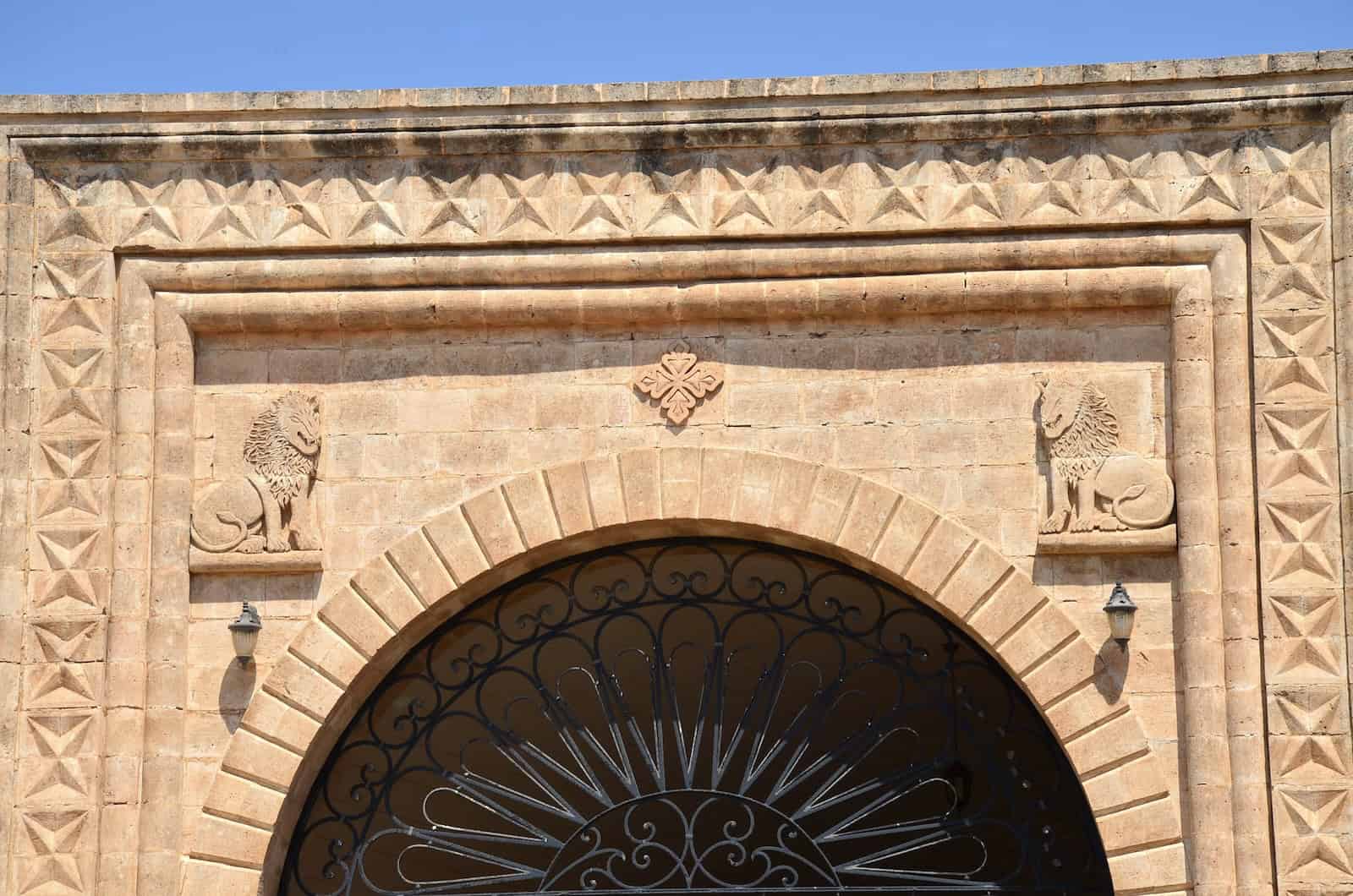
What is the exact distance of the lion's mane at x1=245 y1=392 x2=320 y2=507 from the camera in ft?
27.3

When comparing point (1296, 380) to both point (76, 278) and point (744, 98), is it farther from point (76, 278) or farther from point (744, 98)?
point (76, 278)

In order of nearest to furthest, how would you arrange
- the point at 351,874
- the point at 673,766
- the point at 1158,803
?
the point at 1158,803, the point at 351,874, the point at 673,766

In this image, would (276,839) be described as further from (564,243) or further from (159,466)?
(564,243)

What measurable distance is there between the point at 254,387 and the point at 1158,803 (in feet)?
13.5

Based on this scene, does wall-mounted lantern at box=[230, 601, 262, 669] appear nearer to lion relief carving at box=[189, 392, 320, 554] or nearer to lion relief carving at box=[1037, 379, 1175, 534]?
lion relief carving at box=[189, 392, 320, 554]

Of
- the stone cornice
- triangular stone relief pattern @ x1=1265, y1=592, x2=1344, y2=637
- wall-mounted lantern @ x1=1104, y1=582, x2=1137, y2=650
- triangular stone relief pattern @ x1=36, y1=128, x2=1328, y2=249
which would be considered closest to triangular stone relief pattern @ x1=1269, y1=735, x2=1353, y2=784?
triangular stone relief pattern @ x1=1265, y1=592, x2=1344, y2=637

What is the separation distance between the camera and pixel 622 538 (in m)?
8.44

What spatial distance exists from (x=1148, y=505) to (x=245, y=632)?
3695 millimetres

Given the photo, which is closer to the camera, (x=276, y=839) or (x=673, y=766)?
(x=276, y=839)

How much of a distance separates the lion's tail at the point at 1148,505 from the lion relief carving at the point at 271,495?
329 centimetres

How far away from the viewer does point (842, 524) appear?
818 cm

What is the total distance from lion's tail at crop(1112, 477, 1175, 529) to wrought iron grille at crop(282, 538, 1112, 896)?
2.77 ft

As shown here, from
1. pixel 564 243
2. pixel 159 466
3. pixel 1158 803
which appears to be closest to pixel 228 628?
pixel 159 466

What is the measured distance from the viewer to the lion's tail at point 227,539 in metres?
8.28
